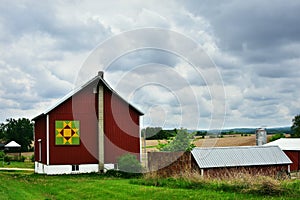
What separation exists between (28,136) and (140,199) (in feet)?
197

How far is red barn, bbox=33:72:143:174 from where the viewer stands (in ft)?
94.0

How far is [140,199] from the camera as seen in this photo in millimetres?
13836

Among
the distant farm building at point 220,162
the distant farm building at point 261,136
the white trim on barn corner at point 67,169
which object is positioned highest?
the distant farm building at point 261,136

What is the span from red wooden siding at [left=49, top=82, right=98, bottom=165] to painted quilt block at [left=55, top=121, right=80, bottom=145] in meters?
0.20

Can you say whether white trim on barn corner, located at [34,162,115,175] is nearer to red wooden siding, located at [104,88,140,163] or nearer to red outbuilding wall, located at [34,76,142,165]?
red outbuilding wall, located at [34,76,142,165]

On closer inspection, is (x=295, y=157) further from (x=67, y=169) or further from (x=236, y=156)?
(x=67, y=169)

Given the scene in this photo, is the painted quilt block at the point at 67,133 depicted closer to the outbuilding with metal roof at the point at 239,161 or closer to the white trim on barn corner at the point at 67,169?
the white trim on barn corner at the point at 67,169

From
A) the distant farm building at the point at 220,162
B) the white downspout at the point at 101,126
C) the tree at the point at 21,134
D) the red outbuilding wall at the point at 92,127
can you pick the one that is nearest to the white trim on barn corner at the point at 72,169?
the red outbuilding wall at the point at 92,127

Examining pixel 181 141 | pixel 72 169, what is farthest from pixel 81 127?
pixel 181 141

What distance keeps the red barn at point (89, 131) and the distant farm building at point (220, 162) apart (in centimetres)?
595

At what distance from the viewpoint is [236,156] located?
24.7 meters

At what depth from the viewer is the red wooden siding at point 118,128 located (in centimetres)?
2973

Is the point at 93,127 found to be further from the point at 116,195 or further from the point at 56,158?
the point at 116,195

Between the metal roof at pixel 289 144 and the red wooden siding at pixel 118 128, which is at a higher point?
the red wooden siding at pixel 118 128
